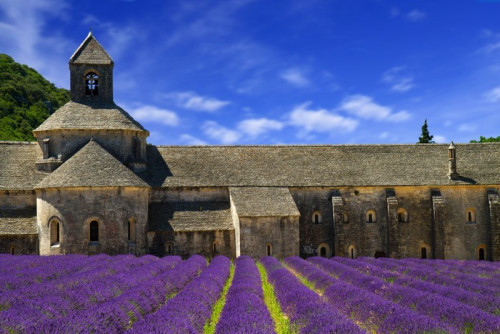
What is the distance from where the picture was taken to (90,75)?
127 feet

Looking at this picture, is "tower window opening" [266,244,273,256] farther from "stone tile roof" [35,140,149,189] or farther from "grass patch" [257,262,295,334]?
"grass patch" [257,262,295,334]

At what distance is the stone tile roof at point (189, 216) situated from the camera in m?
33.7

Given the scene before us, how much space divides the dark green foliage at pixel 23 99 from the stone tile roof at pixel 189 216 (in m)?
27.9

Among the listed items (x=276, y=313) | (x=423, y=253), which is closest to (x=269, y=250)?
(x=423, y=253)

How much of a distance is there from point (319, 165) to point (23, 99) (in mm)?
43421

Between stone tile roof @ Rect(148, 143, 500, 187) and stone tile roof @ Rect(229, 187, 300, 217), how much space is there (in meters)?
0.78

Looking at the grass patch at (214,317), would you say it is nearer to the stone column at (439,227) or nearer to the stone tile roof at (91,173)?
the stone tile roof at (91,173)

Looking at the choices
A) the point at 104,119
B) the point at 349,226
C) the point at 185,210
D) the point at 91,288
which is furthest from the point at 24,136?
the point at 91,288

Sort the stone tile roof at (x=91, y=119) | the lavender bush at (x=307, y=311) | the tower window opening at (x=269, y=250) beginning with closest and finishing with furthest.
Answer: the lavender bush at (x=307, y=311) < the tower window opening at (x=269, y=250) < the stone tile roof at (x=91, y=119)

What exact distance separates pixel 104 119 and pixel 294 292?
24226mm

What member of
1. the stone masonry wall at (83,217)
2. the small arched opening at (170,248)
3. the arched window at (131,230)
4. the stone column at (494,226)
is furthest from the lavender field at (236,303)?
the stone column at (494,226)

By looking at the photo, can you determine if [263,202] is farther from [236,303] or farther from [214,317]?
[236,303]

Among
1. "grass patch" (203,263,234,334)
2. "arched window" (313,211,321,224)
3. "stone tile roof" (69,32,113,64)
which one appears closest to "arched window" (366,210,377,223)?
"arched window" (313,211,321,224)

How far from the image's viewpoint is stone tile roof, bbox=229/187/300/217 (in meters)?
33.0
